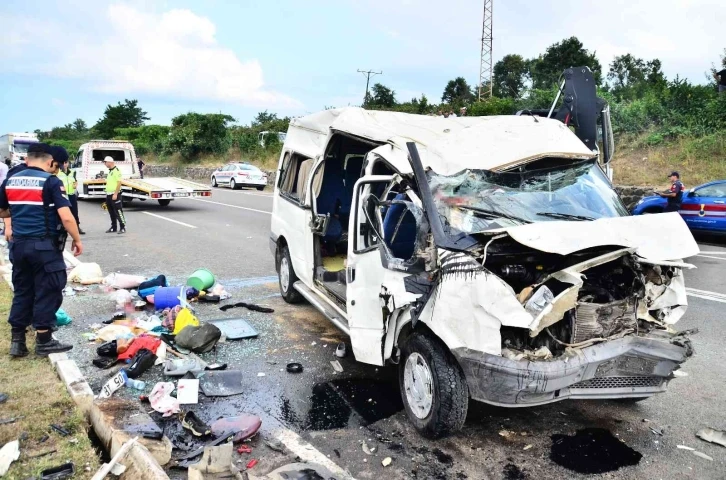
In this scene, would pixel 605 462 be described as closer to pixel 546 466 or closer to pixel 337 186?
pixel 546 466

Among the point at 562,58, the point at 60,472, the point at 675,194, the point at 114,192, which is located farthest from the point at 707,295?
the point at 562,58

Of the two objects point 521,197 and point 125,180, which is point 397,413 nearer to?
point 521,197

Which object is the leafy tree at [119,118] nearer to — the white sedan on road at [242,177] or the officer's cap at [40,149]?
the white sedan on road at [242,177]

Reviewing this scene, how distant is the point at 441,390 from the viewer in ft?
12.1

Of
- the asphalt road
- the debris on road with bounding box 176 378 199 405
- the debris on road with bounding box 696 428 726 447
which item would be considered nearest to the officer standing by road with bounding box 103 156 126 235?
the asphalt road

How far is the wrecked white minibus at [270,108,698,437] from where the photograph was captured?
351 cm

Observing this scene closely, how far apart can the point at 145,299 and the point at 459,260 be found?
195 inches

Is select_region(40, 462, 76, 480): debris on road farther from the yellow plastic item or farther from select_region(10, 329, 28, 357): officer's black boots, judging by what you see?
the yellow plastic item

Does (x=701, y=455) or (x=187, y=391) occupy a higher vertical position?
(x=187, y=391)

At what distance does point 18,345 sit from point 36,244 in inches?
36.7

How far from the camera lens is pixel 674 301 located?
13.5ft

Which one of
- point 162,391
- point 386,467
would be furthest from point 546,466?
point 162,391

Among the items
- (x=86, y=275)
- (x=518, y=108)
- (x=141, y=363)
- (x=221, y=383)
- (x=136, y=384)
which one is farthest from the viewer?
(x=518, y=108)

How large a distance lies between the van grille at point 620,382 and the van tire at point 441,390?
733 millimetres
